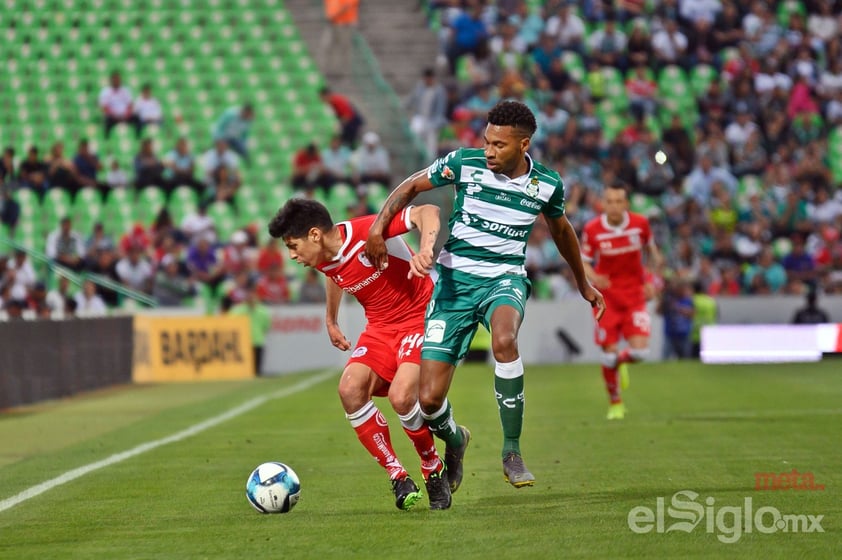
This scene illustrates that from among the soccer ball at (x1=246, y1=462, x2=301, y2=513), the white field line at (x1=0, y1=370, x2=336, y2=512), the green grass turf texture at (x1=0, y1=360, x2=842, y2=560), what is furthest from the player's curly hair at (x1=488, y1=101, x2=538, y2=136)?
the white field line at (x1=0, y1=370, x2=336, y2=512)

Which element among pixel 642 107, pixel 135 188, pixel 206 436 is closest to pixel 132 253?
pixel 135 188

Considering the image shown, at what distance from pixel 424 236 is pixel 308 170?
768 inches

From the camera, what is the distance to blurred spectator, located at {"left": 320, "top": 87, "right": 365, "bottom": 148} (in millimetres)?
27422

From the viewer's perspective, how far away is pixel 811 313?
2452 cm

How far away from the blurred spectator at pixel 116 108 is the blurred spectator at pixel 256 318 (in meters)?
6.30

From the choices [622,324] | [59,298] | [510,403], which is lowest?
[59,298]

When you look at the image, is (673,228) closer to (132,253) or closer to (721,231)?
(721,231)

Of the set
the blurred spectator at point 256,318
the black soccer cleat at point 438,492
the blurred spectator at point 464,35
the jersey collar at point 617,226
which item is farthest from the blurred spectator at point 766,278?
the black soccer cleat at point 438,492

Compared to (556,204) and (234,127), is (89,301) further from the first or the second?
(556,204)

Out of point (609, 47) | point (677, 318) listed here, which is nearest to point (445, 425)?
point (677, 318)

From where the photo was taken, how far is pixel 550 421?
1390 centimetres

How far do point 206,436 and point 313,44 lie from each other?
18.8 meters

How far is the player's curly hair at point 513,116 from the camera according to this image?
311 inches

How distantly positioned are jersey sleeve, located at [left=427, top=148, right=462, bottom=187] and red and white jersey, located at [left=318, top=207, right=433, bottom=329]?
0.34 meters
